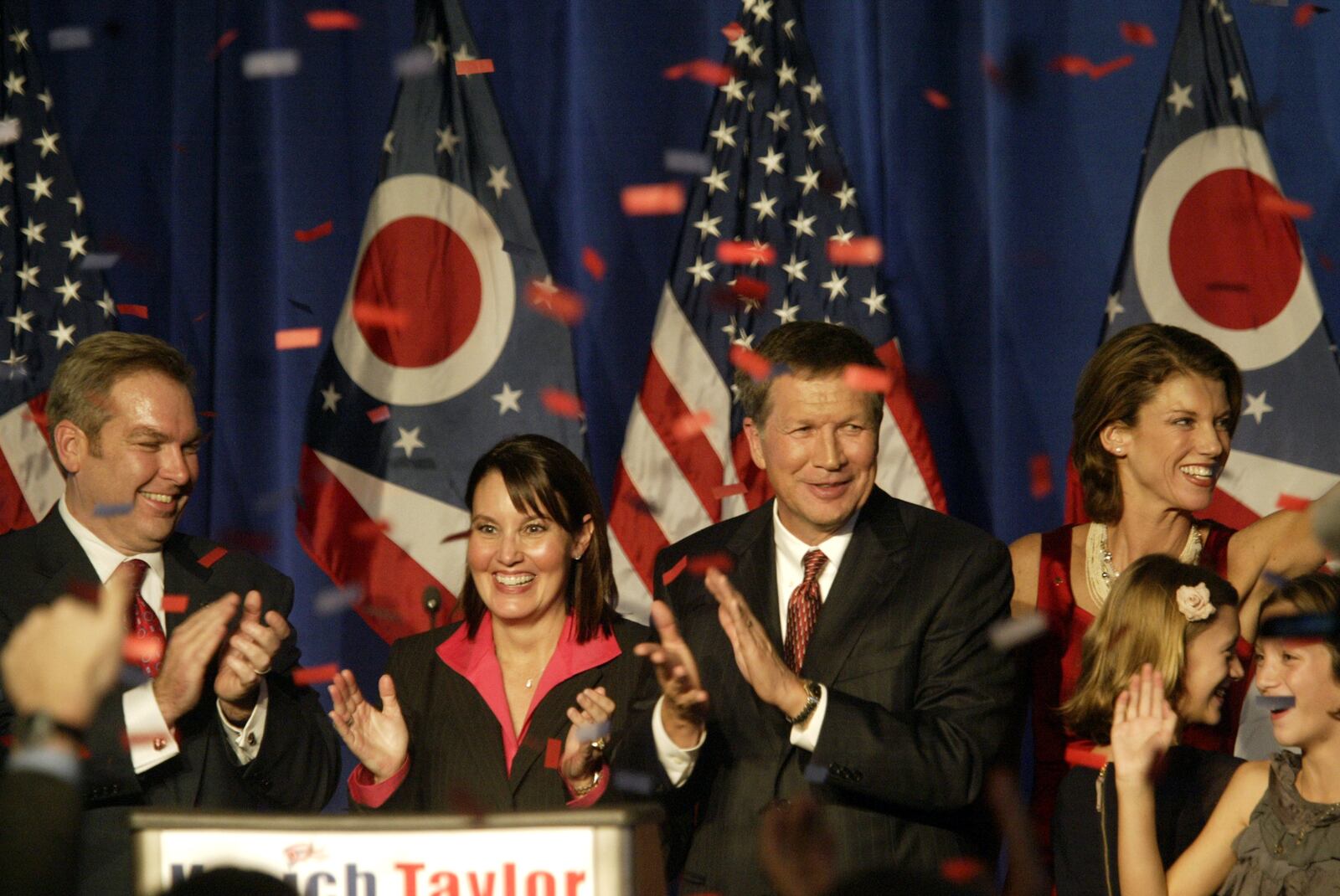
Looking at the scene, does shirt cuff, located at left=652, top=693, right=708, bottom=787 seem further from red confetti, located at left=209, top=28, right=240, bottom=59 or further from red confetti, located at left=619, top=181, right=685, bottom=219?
red confetti, located at left=209, top=28, right=240, bottom=59

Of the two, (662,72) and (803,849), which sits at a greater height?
(662,72)

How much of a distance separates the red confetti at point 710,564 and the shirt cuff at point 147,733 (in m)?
0.98

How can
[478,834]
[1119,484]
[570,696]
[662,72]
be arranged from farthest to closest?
[662,72] → [1119,484] → [570,696] → [478,834]

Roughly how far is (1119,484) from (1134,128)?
4.87 ft

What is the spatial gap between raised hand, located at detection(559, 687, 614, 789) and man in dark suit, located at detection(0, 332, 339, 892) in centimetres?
53

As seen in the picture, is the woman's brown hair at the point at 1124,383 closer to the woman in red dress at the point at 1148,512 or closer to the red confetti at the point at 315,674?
the woman in red dress at the point at 1148,512

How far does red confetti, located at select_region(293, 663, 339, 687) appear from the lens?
3.11 m

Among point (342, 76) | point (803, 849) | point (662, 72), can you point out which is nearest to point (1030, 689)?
point (803, 849)

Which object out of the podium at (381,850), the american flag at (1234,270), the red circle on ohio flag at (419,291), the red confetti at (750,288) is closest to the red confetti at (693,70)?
the red confetti at (750,288)

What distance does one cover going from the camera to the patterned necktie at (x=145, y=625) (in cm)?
299

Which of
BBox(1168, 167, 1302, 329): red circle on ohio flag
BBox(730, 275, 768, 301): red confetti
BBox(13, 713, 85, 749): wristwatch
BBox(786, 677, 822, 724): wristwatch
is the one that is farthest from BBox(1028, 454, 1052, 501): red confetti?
BBox(13, 713, 85, 749): wristwatch

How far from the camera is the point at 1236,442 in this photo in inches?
164

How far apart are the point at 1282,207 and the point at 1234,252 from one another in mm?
167

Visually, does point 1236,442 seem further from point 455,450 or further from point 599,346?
point 455,450
